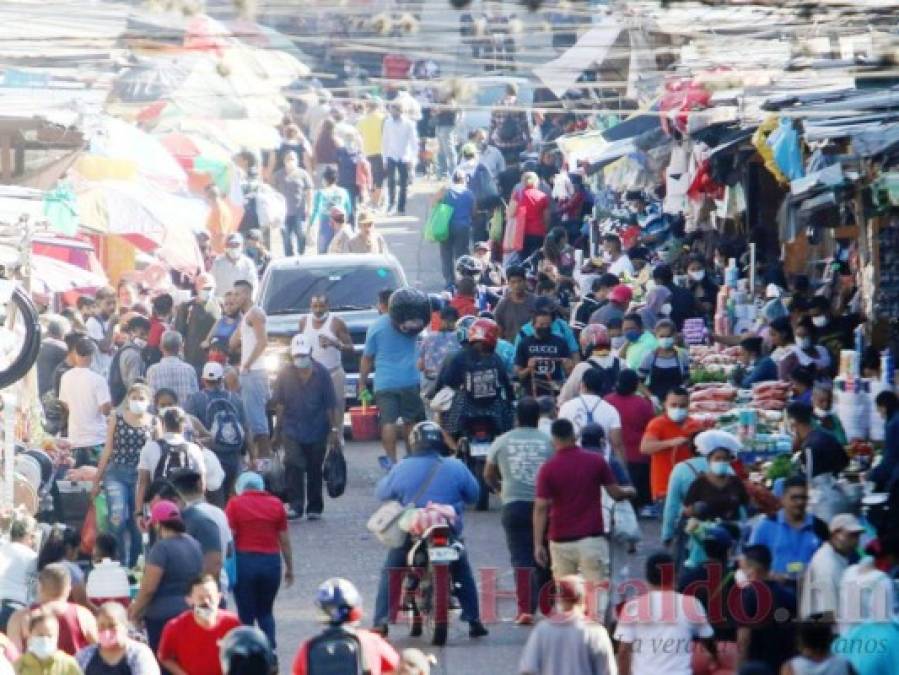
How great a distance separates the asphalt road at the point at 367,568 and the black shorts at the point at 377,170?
55.1 feet

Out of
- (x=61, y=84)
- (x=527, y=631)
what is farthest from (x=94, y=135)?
(x=527, y=631)

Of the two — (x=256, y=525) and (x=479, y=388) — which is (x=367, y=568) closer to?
(x=479, y=388)

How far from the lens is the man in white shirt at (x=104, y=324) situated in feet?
85.0

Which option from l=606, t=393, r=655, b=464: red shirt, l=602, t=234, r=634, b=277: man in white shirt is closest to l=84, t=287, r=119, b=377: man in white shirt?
l=602, t=234, r=634, b=277: man in white shirt

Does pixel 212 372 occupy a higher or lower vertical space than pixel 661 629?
higher

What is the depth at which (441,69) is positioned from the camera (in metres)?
45.1

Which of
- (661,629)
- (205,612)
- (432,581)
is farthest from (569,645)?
(432,581)

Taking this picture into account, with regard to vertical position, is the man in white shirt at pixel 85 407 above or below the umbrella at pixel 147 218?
below

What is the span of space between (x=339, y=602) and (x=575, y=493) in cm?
384

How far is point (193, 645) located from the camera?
14.0m

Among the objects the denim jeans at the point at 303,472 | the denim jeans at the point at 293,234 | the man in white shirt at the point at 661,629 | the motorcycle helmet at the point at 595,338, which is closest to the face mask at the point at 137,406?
the denim jeans at the point at 303,472

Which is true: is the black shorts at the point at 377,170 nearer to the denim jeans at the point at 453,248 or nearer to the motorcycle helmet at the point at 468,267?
the denim jeans at the point at 453,248

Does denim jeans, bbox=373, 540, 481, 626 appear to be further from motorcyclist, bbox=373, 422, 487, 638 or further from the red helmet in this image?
the red helmet

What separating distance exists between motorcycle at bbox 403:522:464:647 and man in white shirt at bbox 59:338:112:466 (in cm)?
477
